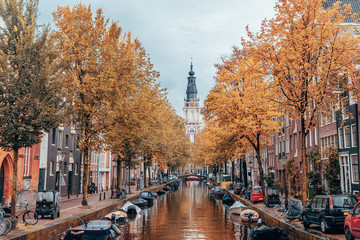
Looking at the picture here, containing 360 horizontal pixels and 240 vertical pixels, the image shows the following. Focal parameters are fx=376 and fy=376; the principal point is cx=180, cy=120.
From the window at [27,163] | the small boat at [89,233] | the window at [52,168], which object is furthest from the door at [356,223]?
the window at [52,168]

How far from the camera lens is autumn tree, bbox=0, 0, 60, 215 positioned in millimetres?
21094

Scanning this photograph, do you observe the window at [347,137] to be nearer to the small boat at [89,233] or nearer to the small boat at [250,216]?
the small boat at [250,216]

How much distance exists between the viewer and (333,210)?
19656mm

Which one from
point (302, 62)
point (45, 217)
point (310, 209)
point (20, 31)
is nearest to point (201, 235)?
point (310, 209)

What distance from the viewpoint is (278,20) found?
24.9m

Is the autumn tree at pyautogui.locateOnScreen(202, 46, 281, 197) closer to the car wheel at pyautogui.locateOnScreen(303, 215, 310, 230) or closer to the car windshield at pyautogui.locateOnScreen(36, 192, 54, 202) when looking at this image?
the car wheel at pyautogui.locateOnScreen(303, 215, 310, 230)

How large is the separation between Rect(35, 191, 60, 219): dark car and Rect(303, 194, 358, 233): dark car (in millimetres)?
16413

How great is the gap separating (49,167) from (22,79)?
2375 centimetres

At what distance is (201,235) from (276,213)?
8098mm

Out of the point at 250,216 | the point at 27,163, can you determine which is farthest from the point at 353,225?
the point at 27,163

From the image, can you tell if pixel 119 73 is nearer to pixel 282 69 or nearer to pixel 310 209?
pixel 282 69

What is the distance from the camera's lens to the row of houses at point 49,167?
33.5 meters

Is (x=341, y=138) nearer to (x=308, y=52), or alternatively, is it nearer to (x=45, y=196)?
(x=308, y=52)

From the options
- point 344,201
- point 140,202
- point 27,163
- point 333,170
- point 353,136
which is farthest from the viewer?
point 140,202
